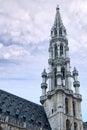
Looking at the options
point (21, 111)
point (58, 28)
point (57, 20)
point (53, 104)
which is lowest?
point (21, 111)

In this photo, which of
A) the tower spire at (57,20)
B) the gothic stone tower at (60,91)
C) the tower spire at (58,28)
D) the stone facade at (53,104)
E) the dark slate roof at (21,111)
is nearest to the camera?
the dark slate roof at (21,111)

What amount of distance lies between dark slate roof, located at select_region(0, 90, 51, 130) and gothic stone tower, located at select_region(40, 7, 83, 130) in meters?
2.61

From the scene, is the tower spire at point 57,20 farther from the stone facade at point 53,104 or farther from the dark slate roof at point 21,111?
the dark slate roof at point 21,111

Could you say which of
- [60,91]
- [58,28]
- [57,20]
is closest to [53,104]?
[60,91]

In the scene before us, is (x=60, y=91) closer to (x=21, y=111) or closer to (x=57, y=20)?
(x=21, y=111)

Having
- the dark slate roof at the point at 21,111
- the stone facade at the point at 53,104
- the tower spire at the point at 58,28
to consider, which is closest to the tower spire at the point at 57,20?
the tower spire at the point at 58,28

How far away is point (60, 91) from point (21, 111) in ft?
45.5

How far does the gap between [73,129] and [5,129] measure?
23.2 m

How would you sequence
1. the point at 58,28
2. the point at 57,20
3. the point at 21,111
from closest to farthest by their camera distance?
the point at 21,111, the point at 58,28, the point at 57,20

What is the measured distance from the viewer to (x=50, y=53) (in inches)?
4564

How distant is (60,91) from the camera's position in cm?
10025

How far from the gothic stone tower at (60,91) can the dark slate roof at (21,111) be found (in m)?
2.61

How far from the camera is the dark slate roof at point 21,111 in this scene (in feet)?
292

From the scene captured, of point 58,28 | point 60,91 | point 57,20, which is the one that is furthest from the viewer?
point 57,20
